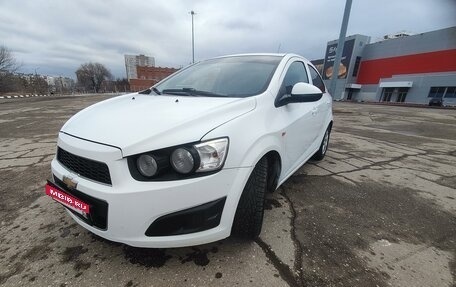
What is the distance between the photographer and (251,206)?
6.25ft

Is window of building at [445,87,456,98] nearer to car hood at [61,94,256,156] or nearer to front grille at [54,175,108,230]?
car hood at [61,94,256,156]

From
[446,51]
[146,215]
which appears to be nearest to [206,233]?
[146,215]

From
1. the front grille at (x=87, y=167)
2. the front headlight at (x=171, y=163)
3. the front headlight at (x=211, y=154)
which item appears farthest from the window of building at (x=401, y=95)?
the front grille at (x=87, y=167)

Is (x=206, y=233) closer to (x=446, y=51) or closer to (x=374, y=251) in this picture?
(x=374, y=251)

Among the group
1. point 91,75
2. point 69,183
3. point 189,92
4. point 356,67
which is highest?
point 356,67

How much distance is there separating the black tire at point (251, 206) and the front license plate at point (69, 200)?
3.29ft

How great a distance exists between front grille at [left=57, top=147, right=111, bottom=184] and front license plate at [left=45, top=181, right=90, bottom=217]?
0.17m

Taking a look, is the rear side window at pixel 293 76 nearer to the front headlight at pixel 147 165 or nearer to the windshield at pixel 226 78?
the windshield at pixel 226 78

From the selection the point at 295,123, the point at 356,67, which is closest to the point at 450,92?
the point at 356,67

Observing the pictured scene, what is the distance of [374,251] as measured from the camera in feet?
6.89

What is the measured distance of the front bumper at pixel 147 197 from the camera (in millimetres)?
1525

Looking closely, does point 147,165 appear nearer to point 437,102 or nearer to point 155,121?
point 155,121

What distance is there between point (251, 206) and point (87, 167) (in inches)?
45.5

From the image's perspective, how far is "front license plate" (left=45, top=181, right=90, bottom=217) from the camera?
1.67 metres
